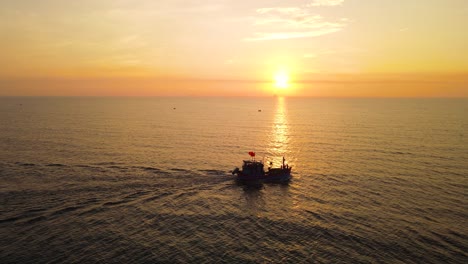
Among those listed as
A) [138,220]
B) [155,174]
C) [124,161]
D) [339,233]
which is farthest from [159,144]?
[339,233]

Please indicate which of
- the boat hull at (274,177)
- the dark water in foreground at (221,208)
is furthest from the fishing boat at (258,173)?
the dark water in foreground at (221,208)

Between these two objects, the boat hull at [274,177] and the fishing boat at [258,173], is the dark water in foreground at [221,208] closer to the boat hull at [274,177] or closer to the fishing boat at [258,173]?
the boat hull at [274,177]

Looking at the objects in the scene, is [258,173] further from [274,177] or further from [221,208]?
[221,208]

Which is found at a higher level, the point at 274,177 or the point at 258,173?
the point at 258,173

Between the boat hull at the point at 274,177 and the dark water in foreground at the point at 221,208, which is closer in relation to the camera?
the dark water in foreground at the point at 221,208

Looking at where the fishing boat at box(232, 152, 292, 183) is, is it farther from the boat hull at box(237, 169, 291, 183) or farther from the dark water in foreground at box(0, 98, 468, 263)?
the dark water in foreground at box(0, 98, 468, 263)

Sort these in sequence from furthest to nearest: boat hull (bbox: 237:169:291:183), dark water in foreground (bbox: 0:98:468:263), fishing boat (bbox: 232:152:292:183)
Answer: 1. boat hull (bbox: 237:169:291:183)
2. fishing boat (bbox: 232:152:292:183)
3. dark water in foreground (bbox: 0:98:468:263)

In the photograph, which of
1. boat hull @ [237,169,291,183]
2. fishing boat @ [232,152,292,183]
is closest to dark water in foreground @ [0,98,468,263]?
boat hull @ [237,169,291,183]

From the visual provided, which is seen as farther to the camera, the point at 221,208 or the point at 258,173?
the point at 258,173

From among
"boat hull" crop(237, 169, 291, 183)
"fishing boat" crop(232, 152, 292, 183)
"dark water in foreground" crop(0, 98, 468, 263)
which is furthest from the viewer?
"boat hull" crop(237, 169, 291, 183)

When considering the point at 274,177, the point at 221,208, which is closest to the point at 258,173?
the point at 274,177

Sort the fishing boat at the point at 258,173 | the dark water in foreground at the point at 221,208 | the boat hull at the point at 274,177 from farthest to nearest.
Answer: the boat hull at the point at 274,177 → the fishing boat at the point at 258,173 → the dark water in foreground at the point at 221,208

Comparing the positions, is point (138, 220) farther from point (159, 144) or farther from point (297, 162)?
point (159, 144)
